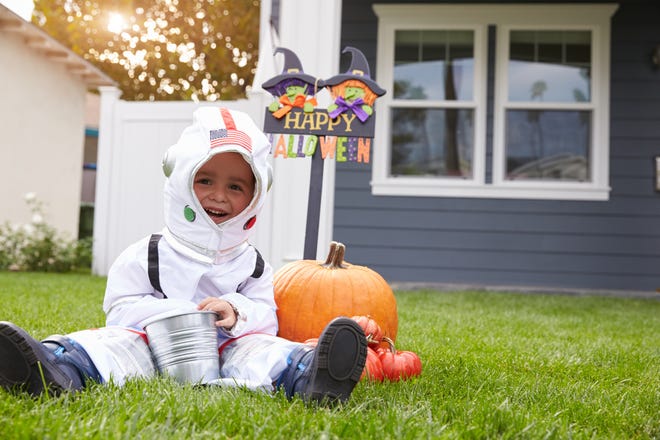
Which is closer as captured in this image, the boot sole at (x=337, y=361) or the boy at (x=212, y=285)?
the boot sole at (x=337, y=361)

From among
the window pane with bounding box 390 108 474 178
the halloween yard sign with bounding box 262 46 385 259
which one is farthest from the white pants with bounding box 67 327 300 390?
the window pane with bounding box 390 108 474 178

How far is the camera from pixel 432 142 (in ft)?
22.4

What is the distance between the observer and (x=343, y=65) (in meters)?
7.66

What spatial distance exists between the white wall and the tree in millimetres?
3917

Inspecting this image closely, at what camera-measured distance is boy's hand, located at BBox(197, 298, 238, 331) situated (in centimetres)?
203

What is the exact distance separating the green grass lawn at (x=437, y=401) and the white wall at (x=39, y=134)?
6.51 meters

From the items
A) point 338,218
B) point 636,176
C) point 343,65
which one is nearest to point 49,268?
point 338,218

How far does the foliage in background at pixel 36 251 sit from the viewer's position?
302 inches

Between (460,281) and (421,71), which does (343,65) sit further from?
(460,281)

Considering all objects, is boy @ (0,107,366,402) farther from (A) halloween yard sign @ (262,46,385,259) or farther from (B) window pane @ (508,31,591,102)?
(B) window pane @ (508,31,591,102)

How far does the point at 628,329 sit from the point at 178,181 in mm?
3013

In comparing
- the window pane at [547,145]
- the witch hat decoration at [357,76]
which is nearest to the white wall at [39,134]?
the window pane at [547,145]

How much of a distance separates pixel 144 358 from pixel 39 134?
914 centimetres

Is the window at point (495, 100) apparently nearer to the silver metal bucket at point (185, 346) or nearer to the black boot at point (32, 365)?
the silver metal bucket at point (185, 346)
